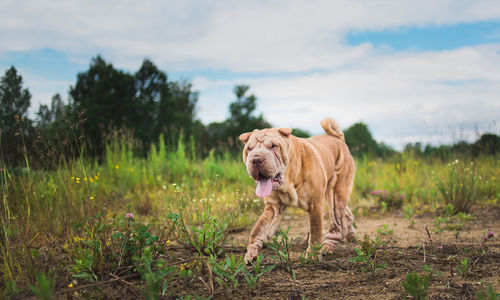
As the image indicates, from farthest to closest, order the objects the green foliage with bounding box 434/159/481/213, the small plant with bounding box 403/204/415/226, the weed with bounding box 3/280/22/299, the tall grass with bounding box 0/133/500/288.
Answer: the green foliage with bounding box 434/159/481/213 < the small plant with bounding box 403/204/415/226 < the tall grass with bounding box 0/133/500/288 < the weed with bounding box 3/280/22/299

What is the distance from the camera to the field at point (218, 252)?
101 inches

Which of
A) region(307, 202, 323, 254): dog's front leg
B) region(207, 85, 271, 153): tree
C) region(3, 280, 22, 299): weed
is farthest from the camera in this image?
region(207, 85, 271, 153): tree

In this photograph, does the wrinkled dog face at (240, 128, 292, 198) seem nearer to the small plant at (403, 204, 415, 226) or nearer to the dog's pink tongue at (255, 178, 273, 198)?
the dog's pink tongue at (255, 178, 273, 198)

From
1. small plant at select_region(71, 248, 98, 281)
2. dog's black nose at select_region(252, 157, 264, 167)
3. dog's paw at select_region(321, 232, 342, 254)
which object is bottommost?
dog's paw at select_region(321, 232, 342, 254)

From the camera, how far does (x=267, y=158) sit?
10.4 ft

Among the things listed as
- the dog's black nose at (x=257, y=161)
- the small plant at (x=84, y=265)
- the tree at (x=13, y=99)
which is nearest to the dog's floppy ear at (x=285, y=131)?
the dog's black nose at (x=257, y=161)

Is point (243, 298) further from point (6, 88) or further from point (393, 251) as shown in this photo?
point (6, 88)

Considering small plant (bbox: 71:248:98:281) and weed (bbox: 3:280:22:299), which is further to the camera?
small plant (bbox: 71:248:98:281)

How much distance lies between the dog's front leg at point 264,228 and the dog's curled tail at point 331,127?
5.74ft

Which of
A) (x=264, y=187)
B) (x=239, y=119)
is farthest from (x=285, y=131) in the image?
(x=239, y=119)

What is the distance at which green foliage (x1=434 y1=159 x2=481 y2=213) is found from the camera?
6.27 m

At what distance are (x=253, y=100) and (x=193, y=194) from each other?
98.4 feet

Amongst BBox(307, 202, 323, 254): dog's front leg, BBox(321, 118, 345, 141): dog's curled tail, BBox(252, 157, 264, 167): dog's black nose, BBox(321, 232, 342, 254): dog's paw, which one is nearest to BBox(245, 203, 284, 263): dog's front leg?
BBox(307, 202, 323, 254): dog's front leg

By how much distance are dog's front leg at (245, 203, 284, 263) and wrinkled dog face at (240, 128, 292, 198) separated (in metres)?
0.47
